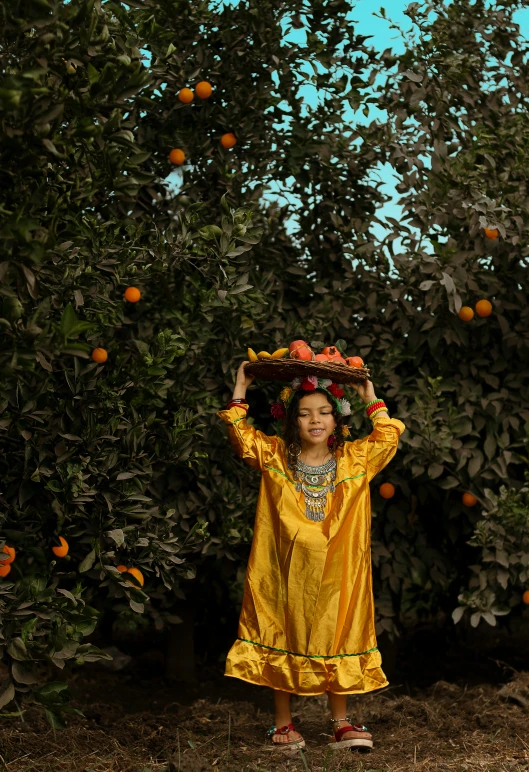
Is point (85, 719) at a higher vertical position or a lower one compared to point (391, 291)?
lower

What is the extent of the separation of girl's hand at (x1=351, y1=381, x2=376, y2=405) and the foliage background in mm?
375

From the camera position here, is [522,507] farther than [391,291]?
No

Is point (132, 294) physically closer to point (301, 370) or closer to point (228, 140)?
point (301, 370)

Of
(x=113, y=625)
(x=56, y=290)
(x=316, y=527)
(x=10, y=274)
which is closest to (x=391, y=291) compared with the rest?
(x=316, y=527)

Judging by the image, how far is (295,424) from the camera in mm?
3506

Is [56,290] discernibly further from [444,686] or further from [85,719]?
[444,686]

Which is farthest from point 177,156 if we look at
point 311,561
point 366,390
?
point 311,561

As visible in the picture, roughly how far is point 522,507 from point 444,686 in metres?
1.06

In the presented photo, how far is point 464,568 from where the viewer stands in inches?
181

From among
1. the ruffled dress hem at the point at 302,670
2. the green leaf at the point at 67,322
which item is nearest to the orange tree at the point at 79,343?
the green leaf at the point at 67,322

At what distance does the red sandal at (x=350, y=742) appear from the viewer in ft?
11.0

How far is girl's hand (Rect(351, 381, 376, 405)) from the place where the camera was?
3.61 metres

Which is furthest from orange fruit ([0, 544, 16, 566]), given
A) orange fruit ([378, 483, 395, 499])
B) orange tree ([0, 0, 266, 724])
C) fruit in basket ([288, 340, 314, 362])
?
orange fruit ([378, 483, 395, 499])

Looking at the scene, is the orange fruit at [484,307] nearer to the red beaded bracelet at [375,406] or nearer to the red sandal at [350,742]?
the red beaded bracelet at [375,406]
